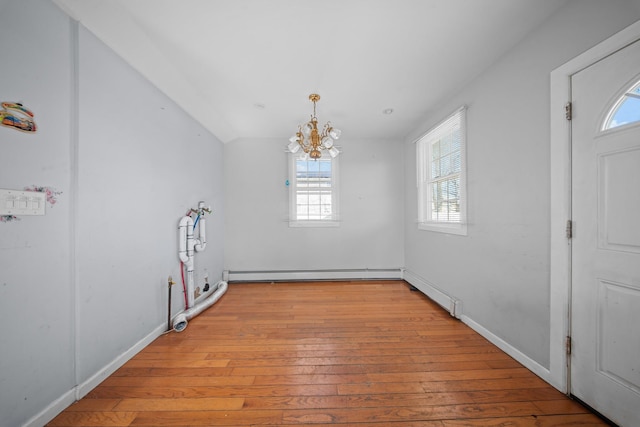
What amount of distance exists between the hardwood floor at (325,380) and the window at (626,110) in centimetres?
169

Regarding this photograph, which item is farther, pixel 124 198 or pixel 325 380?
pixel 124 198

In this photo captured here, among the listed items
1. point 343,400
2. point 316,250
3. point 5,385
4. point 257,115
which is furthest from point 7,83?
point 316,250

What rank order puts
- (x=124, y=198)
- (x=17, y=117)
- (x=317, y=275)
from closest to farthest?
(x=17, y=117)
(x=124, y=198)
(x=317, y=275)

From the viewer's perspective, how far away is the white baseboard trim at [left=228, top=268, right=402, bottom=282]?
3.74 meters

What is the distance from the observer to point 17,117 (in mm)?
1094

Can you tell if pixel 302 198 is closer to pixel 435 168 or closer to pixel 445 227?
pixel 435 168

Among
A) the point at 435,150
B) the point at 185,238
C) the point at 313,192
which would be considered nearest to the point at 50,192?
the point at 185,238

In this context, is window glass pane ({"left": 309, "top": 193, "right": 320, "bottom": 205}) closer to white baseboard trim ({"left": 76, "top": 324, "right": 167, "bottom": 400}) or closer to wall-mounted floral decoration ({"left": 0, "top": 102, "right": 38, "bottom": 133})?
white baseboard trim ({"left": 76, "top": 324, "right": 167, "bottom": 400})

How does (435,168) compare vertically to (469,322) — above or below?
above

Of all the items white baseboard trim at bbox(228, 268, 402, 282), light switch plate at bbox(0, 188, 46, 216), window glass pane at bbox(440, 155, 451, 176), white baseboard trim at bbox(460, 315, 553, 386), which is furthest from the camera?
white baseboard trim at bbox(228, 268, 402, 282)

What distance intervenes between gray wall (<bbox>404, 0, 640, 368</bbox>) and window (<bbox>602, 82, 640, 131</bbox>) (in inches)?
10.4

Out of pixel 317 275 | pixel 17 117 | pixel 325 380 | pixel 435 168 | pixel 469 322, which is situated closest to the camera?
pixel 17 117

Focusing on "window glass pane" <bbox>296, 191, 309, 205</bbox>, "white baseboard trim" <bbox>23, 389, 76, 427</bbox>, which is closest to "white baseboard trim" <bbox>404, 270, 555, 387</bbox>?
"window glass pane" <bbox>296, 191, 309, 205</bbox>

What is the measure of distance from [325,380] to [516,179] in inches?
84.7
